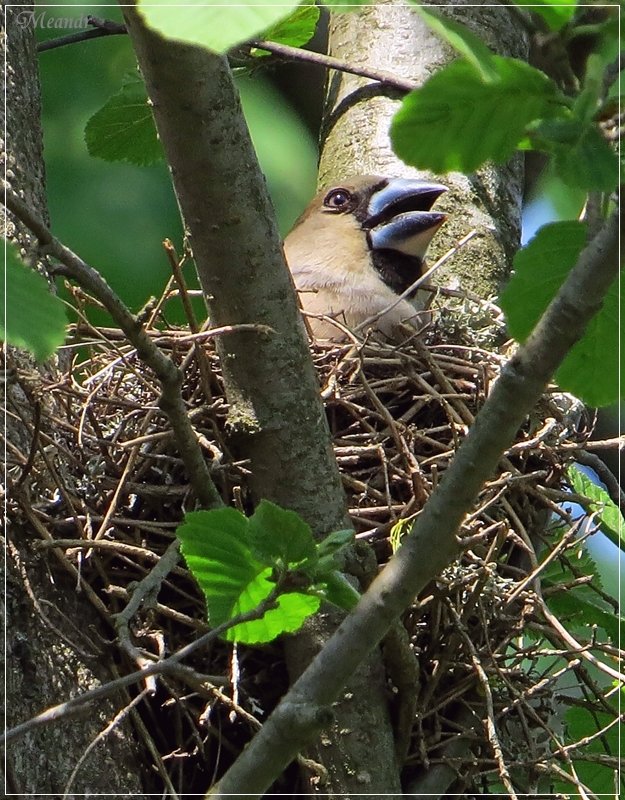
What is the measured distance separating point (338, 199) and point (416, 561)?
2.31m

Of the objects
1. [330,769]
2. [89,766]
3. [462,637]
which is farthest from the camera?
[462,637]

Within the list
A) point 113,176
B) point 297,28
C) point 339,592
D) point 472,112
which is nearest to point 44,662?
point 339,592

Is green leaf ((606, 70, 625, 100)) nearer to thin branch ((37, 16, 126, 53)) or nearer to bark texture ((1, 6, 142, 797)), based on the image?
bark texture ((1, 6, 142, 797))

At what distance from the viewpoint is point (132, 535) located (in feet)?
8.02

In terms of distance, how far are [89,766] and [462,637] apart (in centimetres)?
77

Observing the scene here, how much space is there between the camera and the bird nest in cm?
231

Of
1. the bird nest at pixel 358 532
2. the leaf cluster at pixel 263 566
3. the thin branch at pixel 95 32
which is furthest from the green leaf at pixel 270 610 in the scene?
the thin branch at pixel 95 32

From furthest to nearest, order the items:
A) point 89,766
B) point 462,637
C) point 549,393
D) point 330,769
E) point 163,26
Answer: point 549,393 < point 462,637 < point 330,769 < point 89,766 < point 163,26

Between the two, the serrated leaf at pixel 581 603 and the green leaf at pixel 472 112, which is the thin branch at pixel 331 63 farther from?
the green leaf at pixel 472 112

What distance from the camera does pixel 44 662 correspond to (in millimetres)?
2107

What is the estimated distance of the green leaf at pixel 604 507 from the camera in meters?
2.86

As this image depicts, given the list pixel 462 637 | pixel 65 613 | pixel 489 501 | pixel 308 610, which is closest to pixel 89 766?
pixel 65 613

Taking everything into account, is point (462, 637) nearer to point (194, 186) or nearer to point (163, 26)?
point (194, 186)

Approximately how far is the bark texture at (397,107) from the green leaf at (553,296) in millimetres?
1784
